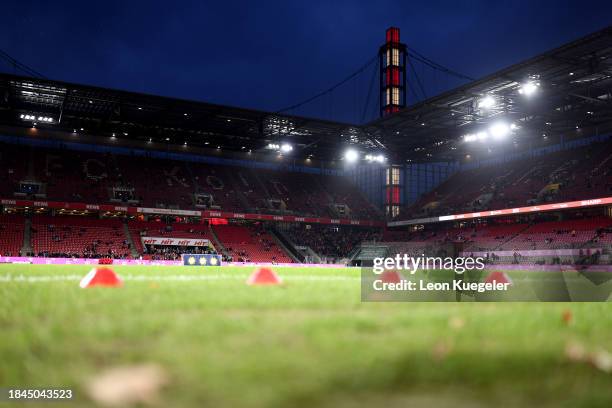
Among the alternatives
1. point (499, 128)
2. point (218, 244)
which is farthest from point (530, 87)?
point (218, 244)

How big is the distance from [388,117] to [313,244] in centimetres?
2151

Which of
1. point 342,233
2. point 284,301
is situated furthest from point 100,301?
point 342,233

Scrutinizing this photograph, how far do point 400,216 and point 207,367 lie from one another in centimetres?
7359

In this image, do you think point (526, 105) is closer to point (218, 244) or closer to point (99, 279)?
point (218, 244)

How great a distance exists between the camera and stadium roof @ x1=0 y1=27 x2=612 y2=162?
1671 inches

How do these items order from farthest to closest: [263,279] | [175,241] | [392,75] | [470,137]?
[392,75]
[470,137]
[175,241]
[263,279]

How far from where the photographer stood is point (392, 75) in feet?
281

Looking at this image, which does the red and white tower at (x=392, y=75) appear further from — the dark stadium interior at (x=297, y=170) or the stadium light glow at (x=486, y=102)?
the stadium light glow at (x=486, y=102)

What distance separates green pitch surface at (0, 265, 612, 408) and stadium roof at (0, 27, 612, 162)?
120 ft

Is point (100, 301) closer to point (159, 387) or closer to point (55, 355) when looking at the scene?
point (55, 355)

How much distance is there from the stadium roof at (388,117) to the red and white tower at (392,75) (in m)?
13.3

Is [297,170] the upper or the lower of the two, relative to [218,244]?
upper

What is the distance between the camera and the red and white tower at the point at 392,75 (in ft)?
277

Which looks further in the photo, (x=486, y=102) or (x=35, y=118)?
(x=35, y=118)
